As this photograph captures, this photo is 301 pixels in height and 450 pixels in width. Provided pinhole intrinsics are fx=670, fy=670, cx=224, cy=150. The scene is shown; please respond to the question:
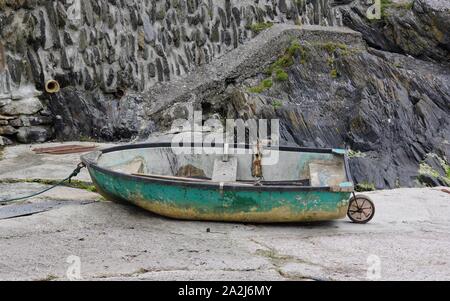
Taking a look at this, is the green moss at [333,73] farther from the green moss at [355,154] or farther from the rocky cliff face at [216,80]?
the green moss at [355,154]

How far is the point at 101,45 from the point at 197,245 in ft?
27.4

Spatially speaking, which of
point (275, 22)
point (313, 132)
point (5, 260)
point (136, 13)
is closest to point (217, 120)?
point (313, 132)

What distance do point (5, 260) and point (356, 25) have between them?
45.6 feet

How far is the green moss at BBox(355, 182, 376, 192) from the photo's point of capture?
11359 millimetres

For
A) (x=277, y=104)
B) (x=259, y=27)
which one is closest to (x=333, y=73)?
(x=277, y=104)

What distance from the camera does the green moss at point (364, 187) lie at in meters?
11.4

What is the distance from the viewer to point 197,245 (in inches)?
277

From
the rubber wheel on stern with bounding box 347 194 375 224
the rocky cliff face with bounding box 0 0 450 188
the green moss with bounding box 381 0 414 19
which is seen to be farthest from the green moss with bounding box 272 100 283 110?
the green moss with bounding box 381 0 414 19

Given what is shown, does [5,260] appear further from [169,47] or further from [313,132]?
[169,47]

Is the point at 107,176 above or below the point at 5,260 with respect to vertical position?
above

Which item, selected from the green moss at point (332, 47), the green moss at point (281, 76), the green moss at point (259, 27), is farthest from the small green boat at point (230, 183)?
the green moss at point (259, 27)

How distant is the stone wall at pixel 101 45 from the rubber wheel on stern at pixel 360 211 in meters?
7.49

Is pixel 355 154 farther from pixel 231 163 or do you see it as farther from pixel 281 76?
pixel 231 163

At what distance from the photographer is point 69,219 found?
7668 millimetres
